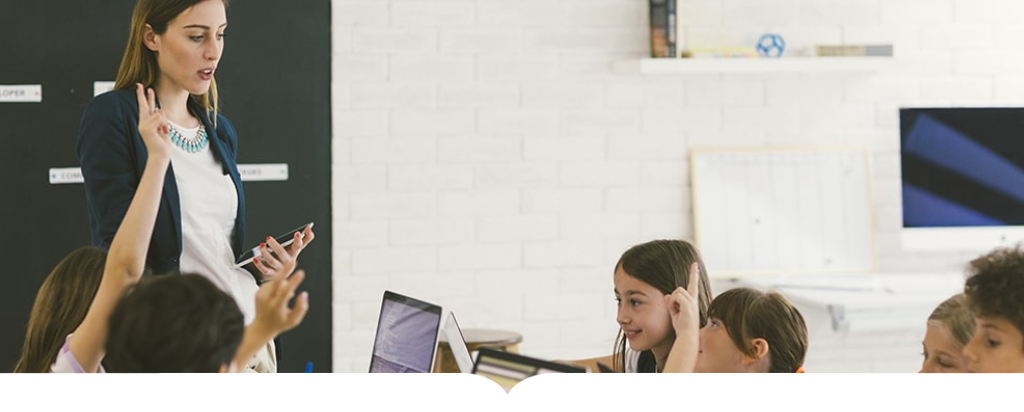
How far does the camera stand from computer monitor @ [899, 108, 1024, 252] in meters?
3.90

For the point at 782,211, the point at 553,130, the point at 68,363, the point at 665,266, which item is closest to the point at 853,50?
the point at 782,211

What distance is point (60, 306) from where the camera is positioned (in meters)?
1.70

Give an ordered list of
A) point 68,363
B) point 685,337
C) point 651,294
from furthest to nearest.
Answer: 1. point 651,294
2. point 685,337
3. point 68,363

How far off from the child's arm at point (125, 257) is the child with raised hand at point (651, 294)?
941 millimetres

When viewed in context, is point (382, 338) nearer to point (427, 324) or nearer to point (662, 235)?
point (427, 324)

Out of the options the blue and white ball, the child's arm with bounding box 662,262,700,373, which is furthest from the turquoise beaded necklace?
the blue and white ball

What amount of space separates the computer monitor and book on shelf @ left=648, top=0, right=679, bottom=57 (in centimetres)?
89

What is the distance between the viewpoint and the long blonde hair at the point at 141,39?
2.03 metres

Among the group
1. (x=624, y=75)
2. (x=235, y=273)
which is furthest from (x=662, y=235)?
(x=235, y=273)

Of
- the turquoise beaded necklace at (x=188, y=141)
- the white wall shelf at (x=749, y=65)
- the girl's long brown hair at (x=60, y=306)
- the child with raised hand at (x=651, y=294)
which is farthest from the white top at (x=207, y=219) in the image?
the white wall shelf at (x=749, y=65)

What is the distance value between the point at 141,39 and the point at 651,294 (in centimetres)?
110

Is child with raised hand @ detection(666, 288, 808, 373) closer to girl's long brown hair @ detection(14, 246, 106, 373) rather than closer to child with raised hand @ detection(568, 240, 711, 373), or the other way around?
child with raised hand @ detection(568, 240, 711, 373)

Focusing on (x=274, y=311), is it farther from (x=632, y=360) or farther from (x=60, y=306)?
(x=632, y=360)

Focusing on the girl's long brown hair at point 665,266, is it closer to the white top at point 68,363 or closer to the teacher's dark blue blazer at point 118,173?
the teacher's dark blue blazer at point 118,173
